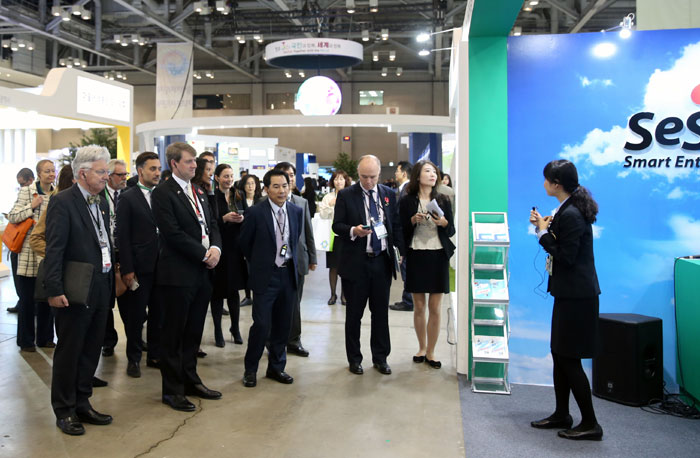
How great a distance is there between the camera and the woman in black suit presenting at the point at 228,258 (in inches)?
180

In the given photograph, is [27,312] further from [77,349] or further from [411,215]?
[411,215]

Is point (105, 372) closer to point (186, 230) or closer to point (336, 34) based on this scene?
point (186, 230)

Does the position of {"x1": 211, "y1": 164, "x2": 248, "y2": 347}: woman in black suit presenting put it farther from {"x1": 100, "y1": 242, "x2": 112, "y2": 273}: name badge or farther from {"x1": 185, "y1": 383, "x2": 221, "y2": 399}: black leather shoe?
{"x1": 100, "y1": 242, "x2": 112, "y2": 273}: name badge

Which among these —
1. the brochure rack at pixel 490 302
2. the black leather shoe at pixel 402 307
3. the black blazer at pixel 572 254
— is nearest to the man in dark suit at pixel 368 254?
the brochure rack at pixel 490 302

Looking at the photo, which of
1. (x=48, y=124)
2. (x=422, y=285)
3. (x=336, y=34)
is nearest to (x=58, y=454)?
(x=422, y=285)

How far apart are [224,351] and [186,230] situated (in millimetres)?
1671

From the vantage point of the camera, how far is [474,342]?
3.87 m

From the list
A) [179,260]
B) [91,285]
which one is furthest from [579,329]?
[91,285]

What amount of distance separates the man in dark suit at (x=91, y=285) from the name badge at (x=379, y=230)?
173cm

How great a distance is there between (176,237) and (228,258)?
4.62 ft

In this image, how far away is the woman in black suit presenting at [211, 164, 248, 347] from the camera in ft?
15.0

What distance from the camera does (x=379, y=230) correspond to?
4.06 metres

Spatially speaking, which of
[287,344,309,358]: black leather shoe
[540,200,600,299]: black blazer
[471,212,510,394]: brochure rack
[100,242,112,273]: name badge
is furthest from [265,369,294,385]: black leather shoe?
[540,200,600,299]: black blazer

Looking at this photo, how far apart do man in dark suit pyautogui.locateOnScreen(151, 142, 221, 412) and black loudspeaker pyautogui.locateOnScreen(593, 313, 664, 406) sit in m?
2.42
